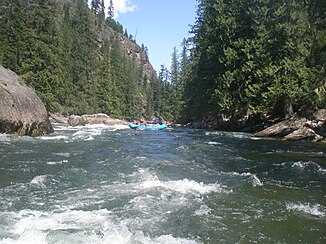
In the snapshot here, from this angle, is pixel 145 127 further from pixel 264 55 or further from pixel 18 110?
pixel 18 110

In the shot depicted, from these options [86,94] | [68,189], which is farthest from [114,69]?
[68,189]

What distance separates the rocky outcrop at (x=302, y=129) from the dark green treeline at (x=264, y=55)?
1095mm

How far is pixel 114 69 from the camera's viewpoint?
69.8 m

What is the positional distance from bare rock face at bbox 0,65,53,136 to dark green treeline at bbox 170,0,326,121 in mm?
17018

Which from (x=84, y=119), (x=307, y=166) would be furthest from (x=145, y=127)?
(x=307, y=166)

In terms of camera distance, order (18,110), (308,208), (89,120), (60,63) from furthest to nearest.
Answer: (60,63)
(89,120)
(18,110)
(308,208)

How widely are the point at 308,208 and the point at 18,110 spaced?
16702 mm

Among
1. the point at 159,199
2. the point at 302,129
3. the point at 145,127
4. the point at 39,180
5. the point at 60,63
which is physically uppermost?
the point at 60,63

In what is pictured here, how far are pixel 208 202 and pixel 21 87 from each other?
17192 mm

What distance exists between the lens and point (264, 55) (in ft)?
99.1

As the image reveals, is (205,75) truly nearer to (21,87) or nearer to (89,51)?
(21,87)

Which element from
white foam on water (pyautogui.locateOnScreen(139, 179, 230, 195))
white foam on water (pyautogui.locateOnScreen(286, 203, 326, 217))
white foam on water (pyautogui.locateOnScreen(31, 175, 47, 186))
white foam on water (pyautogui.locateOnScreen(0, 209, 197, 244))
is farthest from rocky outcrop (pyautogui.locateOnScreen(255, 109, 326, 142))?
white foam on water (pyautogui.locateOnScreen(0, 209, 197, 244))

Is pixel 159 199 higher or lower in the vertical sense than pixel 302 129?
lower

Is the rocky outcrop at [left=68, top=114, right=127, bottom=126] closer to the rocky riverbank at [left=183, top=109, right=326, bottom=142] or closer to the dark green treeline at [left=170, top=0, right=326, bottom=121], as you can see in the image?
the dark green treeline at [left=170, top=0, right=326, bottom=121]
